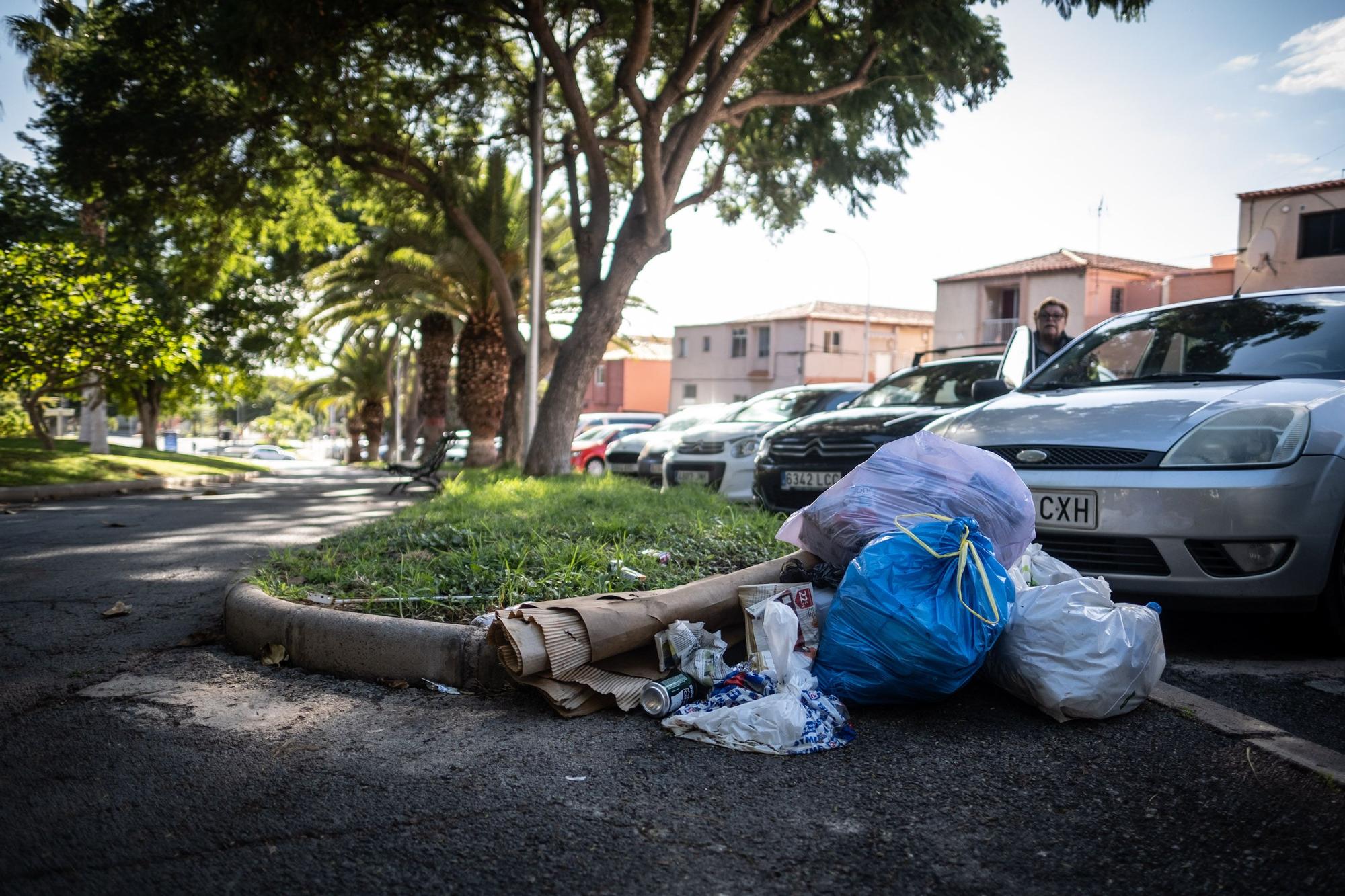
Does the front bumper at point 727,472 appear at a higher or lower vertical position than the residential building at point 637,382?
lower

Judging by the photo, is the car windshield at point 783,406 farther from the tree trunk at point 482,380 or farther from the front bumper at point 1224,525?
the tree trunk at point 482,380

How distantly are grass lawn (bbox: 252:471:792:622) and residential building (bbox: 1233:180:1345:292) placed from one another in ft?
81.3

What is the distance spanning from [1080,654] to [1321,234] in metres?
29.4

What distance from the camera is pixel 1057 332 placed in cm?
812

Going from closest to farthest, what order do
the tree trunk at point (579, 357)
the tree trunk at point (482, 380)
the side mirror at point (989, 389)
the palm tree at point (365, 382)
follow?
1. the side mirror at point (989, 389)
2. the tree trunk at point (579, 357)
3. the tree trunk at point (482, 380)
4. the palm tree at point (365, 382)

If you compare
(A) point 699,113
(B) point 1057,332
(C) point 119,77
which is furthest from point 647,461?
(C) point 119,77

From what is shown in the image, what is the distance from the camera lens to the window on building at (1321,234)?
26438 mm

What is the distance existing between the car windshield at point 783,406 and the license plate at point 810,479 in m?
3.36

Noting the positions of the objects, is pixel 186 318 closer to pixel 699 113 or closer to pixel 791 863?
pixel 699 113

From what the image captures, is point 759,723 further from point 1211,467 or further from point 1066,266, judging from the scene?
point 1066,266

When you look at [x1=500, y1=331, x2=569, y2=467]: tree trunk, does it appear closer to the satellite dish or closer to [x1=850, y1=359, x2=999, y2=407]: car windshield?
[x1=850, y1=359, x2=999, y2=407]: car windshield

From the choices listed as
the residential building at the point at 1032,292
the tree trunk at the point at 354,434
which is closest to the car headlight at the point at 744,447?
the residential building at the point at 1032,292

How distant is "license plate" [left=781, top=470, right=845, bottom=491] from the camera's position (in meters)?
6.70

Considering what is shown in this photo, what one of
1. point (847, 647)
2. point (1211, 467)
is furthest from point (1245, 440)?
point (847, 647)
